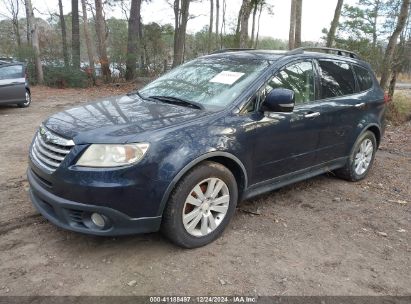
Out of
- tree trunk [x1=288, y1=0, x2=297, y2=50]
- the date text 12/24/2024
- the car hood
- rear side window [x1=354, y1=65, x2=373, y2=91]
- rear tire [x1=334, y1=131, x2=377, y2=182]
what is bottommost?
the date text 12/24/2024

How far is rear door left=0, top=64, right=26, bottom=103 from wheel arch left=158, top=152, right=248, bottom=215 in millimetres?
8606

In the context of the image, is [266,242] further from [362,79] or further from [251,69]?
[362,79]

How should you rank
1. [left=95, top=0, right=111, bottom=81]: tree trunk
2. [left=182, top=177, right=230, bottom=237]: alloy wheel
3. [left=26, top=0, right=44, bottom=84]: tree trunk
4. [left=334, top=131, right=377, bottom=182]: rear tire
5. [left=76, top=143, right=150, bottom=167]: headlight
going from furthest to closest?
1. [left=95, top=0, right=111, bottom=81]: tree trunk
2. [left=26, top=0, right=44, bottom=84]: tree trunk
3. [left=334, top=131, right=377, bottom=182]: rear tire
4. [left=182, top=177, right=230, bottom=237]: alloy wheel
5. [left=76, top=143, right=150, bottom=167]: headlight

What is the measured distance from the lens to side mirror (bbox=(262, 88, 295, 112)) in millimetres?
3582

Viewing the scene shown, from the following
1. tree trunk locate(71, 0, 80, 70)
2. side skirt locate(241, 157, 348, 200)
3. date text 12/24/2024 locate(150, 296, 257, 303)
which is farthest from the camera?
tree trunk locate(71, 0, 80, 70)

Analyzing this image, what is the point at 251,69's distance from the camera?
397 centimetres

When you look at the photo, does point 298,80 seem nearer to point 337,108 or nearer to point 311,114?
point 311,114

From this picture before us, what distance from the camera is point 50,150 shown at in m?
3.15

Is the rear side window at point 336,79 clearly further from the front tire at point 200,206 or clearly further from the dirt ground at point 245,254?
the front tire at point 200,206

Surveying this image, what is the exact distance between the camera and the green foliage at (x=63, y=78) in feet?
56.2

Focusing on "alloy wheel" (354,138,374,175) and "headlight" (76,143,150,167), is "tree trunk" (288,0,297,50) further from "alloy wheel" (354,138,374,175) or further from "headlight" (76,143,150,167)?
"headlight" (76,143,150,167)

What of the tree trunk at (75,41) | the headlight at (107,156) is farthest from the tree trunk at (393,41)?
the tree trunk at (75,41)

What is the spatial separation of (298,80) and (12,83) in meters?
8.71

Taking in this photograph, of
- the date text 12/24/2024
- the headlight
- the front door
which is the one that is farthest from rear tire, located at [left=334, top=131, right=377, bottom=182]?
the headlight
